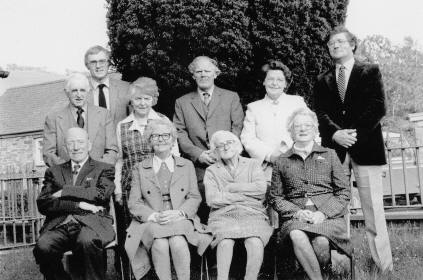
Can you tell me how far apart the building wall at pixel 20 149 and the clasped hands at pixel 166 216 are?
23179mm

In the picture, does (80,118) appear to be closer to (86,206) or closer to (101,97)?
(101,97)

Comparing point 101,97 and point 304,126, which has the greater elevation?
point 101,97

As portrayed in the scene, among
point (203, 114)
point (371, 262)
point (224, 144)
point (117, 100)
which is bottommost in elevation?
point (371, 262)

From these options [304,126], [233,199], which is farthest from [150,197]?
[304,126]

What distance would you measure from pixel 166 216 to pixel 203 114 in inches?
48.8

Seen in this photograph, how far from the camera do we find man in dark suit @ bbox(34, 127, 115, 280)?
→ 446 centimetres

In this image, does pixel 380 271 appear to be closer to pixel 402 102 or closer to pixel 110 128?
pixel 110 128

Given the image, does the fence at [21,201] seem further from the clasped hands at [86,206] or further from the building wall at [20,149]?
the building wall at [20,149]

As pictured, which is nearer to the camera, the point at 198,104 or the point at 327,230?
the point at 327,230

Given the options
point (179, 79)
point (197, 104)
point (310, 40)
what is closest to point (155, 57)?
point (179, 79)

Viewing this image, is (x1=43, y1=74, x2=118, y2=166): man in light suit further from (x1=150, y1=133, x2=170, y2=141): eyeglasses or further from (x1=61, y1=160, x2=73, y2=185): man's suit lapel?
(x1=150, y1=133, x2=170, y2=141): eyeglasses

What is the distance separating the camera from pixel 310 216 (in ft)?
14.3

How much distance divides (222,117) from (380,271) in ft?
6.83

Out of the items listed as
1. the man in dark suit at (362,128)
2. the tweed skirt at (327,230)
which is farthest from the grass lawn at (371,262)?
the tweed skirt at (327,230)
